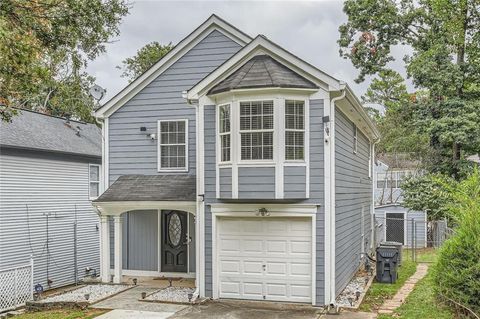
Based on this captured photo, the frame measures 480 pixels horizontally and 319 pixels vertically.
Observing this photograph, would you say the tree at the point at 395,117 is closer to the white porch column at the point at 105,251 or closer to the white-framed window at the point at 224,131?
the white-framed window at the point at 224,131

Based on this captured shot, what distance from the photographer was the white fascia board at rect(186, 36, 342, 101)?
1072cm

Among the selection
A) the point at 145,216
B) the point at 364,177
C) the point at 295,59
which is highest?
the point at 295,59

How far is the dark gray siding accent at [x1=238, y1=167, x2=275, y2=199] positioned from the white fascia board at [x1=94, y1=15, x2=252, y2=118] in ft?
16.3

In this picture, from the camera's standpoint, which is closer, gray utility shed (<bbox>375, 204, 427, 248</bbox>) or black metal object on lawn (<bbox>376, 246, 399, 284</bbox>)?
black metal object on lawn (<bbox>376, 246, 399, 284</bbox>)

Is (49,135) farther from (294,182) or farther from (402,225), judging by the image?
(402,225)

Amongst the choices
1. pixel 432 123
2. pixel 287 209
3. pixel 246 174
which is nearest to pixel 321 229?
pixel 287 209

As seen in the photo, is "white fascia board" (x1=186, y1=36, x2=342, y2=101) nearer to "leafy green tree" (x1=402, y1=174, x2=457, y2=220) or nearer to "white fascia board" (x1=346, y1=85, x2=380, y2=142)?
"white fascia board" (x1=346, y1=85, x2=380, y2=142)

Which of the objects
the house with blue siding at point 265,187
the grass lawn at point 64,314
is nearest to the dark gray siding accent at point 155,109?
the house with blue siding at point 265,187

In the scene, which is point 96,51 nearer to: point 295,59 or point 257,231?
point 295,59

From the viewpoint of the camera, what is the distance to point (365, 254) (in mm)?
16938

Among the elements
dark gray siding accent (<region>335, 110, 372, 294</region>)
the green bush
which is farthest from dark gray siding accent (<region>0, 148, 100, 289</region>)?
the green bush

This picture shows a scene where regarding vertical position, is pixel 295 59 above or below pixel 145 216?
above

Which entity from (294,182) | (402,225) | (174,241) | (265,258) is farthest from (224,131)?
(402,225)

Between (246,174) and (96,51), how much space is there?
14.2 ft
